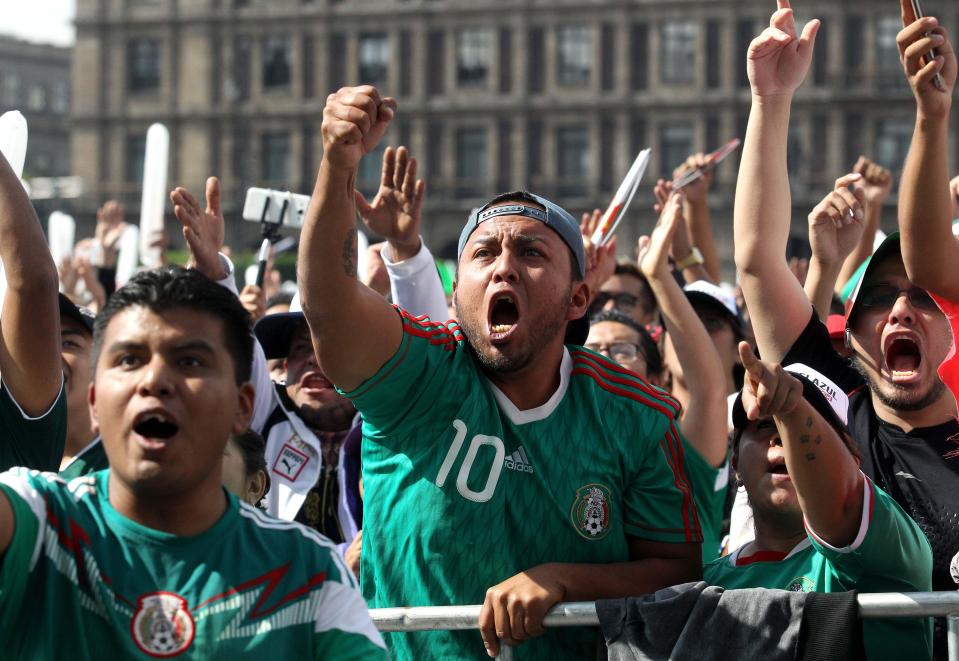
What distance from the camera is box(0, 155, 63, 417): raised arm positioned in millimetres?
3459

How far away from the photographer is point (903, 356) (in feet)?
13.5

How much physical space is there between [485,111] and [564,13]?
402 cm

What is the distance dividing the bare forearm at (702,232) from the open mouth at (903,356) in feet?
10.7

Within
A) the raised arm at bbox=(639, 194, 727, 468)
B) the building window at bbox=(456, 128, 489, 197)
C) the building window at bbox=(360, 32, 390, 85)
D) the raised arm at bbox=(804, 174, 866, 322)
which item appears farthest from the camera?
the building window at bbox=(360, 32, 390, 85)

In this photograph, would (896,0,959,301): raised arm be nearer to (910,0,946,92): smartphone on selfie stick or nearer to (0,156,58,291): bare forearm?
(910,0,946,92): smartphone on selfie stick

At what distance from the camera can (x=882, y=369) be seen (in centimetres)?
405

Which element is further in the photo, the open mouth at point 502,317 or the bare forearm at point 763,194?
the bare forearm at point 763,194

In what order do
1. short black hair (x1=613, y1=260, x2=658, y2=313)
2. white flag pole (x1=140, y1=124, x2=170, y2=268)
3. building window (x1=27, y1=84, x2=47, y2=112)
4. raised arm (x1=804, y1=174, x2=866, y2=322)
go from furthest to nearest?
building window (x1=27, y1=84, x2=47, y2=112) < white flag pole (x1=140, y1=124, x2=170, y2=268) < short black hair (x1=613, y1=260, x2=658, y2=313) < raised arm (x1=804, y1=174, x2=866, y2=322)

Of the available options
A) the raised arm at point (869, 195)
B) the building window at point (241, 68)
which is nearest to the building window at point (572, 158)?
the building window at point (241, 68)

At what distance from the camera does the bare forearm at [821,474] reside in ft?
10.5

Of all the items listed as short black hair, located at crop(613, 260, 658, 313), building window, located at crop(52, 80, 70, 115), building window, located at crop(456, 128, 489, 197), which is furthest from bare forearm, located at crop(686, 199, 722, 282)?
building window, located at crop(52, 80, 70, 115)

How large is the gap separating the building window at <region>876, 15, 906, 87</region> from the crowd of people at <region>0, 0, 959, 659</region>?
144 feet

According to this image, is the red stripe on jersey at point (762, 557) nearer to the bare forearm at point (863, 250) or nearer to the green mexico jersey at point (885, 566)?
the green mexico jersey at point (885, 566)

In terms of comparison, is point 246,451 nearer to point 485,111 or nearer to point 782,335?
point 782,335
